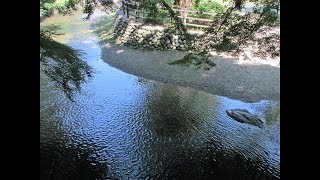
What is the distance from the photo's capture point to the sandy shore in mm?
10117

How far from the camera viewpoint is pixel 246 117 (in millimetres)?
8164

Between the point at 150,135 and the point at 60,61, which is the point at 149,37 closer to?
the point at 150,135

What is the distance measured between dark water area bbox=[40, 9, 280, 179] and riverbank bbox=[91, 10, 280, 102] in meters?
0.50

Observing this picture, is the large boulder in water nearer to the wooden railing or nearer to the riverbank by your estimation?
the riverbank

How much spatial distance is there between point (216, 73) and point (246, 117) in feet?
11.4

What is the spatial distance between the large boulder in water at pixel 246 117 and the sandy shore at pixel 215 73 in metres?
1.21

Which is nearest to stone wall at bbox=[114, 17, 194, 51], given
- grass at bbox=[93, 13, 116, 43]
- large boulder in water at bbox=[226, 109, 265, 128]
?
grass at bbox=[93, 13, 116, 43]

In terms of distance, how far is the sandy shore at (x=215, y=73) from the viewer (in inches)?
398

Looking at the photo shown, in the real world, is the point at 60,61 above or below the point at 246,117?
above

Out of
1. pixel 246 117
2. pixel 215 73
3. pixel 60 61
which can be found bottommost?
pixel 246 117

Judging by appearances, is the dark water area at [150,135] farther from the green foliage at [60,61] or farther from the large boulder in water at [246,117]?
the green foliage at [60,61]

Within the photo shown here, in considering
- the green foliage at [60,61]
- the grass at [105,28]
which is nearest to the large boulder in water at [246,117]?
the green foliage at [60,61]

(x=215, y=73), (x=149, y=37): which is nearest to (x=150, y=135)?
(x=215, y=73)
